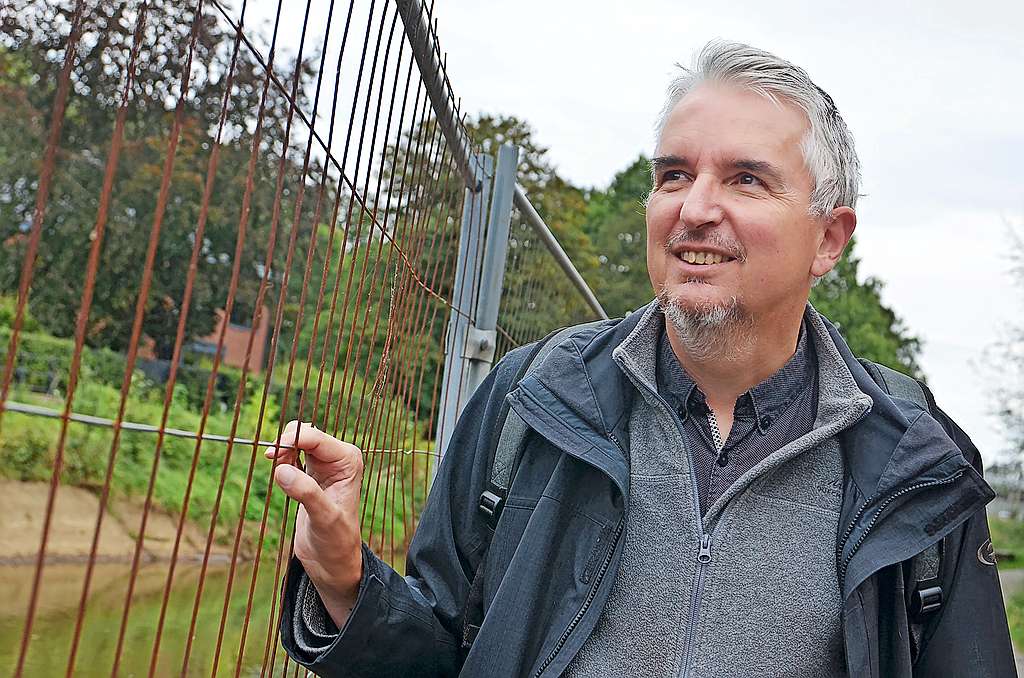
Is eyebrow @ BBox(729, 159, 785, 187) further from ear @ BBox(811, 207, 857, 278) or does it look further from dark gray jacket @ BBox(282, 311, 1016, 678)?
dark gray jacket @ BBox(282, 311, 1016, 678)

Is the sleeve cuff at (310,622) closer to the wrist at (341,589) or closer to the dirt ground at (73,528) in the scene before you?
the wrist at (341,589)

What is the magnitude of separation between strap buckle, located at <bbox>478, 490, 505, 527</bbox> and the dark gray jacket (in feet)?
0.06

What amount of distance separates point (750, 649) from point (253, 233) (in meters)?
19.0

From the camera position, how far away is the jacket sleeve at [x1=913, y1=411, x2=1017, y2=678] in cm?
177

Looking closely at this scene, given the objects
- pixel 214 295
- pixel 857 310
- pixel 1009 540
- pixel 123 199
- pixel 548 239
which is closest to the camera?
pixel 548 239

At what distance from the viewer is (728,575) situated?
1.77m

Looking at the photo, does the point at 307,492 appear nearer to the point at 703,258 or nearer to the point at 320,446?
the point at 320,446

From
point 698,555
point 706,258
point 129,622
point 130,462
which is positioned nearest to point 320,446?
point 698,555

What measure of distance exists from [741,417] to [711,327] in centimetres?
16

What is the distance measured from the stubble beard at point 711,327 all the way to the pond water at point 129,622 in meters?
4.48

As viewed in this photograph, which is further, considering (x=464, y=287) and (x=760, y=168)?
(x=464, y=287)

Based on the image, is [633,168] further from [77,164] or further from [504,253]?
[504,253]

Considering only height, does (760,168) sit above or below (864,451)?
above

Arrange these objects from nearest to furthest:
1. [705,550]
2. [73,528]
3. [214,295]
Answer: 1. [705,550]
2. [73,528]
3. [214,295]
